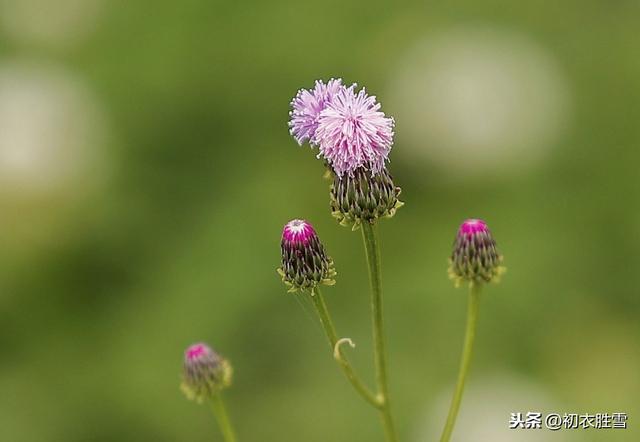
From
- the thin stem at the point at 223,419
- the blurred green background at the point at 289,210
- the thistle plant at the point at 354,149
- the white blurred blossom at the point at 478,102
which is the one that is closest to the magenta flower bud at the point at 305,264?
the thistle plant at the point at 354,149

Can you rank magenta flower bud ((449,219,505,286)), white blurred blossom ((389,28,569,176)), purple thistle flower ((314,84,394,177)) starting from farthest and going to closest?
white blurred blossom ((389,28,569,176)) → magenta flower bud ((449,219,505,286)) → purple thistle flower ((314,84,394,177))

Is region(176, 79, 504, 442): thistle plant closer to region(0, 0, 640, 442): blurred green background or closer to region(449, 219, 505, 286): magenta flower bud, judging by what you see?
region(449, 219, 505, 286): magenta flower bud

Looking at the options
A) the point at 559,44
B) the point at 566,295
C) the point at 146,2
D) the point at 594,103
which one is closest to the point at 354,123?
the point at 566,295

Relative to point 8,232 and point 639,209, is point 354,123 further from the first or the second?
point 8,232

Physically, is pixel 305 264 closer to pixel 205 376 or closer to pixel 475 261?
pixel 475 261

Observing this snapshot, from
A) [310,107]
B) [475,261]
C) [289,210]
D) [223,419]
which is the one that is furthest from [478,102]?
[310,107]

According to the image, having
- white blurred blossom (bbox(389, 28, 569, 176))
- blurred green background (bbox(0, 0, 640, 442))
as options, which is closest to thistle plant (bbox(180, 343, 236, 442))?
blurred green background (bbox(0, 0, 640, 442))

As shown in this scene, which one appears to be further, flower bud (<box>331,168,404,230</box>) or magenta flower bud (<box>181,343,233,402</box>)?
magenta flower bud (<box>181,343,233,402</box>)
